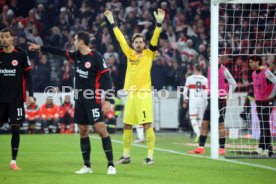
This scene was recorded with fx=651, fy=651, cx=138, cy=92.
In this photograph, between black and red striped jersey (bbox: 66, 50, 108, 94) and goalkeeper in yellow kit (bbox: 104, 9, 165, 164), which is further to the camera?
goalkeeper in yellow kit (bbox: 104, 9, 165, 164)

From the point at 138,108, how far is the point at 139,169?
4.79 ft

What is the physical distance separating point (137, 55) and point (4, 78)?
97.6 inches

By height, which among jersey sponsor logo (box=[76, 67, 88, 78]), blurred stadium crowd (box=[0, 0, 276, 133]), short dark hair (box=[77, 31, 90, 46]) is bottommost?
jersey sponsor logo (box=[76, 67, 88, 78])

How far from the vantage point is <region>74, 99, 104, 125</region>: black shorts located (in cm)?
995

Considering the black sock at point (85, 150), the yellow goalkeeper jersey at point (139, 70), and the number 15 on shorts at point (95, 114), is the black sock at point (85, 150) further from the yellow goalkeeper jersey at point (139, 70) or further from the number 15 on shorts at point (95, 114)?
the yellow goalkeeper jersey at point (139, 70)

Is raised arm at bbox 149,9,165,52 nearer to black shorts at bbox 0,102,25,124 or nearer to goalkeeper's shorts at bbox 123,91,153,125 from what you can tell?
goalkeeper's shorts at bbox 123,91,153,125

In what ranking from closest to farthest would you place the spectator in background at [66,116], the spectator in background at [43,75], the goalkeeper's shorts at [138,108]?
1. the goalkeeper's shorts at [138,108]
2. the spectator in background at [66,116]
3. the spectator in background at [43,75]

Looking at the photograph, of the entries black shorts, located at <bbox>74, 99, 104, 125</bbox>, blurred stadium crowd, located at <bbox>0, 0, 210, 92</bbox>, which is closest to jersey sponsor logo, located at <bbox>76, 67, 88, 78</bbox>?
black shorts, located at <bbox>74, 99, 104, 125</bbox>

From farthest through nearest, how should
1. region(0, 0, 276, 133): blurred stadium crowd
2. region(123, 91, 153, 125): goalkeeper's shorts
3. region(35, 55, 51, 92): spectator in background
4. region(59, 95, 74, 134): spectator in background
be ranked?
region(0, 0, 276, 133): blurred stadium crowd, region(35, 55, 51, 92): spectator in background, region(59, 95, 74, 134): spectator in background, region(123, 91, 153, 125): goalkeeper's shorts

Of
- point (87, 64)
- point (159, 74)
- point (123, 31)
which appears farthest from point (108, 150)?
point (123, 31)

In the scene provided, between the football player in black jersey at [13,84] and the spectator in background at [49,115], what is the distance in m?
12.2

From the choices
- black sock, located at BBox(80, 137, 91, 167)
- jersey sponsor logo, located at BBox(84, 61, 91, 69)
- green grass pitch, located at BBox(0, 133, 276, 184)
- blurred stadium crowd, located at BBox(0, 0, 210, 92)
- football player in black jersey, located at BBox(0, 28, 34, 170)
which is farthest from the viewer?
blurred stadium crowd, located at BBox(0, 0, 210, 92)

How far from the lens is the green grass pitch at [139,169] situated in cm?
923

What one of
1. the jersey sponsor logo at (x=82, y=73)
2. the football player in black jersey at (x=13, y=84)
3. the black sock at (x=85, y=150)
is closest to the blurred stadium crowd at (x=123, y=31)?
the football player in black jersey at (x=13, y=84)
